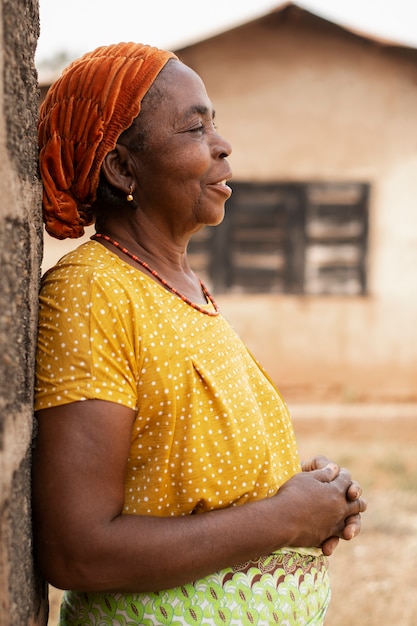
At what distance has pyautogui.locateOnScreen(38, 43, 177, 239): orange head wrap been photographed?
1.64m

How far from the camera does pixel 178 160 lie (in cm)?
173

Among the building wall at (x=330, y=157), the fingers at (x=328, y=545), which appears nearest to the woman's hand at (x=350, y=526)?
the fingers at (x=328, y=545)

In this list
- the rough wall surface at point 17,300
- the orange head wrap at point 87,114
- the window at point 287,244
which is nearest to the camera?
the rough wall surface at point 17,300

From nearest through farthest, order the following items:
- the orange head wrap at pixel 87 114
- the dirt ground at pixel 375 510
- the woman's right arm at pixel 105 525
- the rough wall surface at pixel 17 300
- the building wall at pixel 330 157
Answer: the rough wall surface at pixel 17 300, the woman's right arm at pixel 105 525, the orange head wrap at pixel 87 114, the dirt ground at pixel 375 510, the building wall at pixel 330 157

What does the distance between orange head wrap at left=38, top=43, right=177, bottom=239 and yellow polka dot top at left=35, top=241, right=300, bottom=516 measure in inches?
5.7

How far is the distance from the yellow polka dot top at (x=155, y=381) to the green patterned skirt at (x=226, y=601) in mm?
142

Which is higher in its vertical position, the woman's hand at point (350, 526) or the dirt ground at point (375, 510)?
the woman's hand at point (350, 526)

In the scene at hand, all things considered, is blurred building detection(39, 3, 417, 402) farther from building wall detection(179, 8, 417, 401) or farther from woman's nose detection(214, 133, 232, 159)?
woman's nose detection(214, 133, 232, 159)

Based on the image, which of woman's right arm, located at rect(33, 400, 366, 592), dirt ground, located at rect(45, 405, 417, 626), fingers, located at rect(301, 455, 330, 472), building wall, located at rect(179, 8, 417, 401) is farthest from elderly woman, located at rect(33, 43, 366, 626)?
building wall, located at rect(179, 8, 417, 401)

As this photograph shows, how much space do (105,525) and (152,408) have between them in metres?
0.22

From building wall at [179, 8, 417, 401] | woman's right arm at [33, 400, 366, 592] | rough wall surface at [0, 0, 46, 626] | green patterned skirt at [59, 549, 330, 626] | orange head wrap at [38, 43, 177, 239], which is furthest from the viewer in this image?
building wall at [179, 8, 417, 401]

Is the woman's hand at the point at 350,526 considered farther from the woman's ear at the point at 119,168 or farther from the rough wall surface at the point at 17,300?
the woman's ear at the point at 119,168

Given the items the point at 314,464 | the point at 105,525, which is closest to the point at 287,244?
the point at 314,464

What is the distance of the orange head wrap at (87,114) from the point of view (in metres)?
1.64
